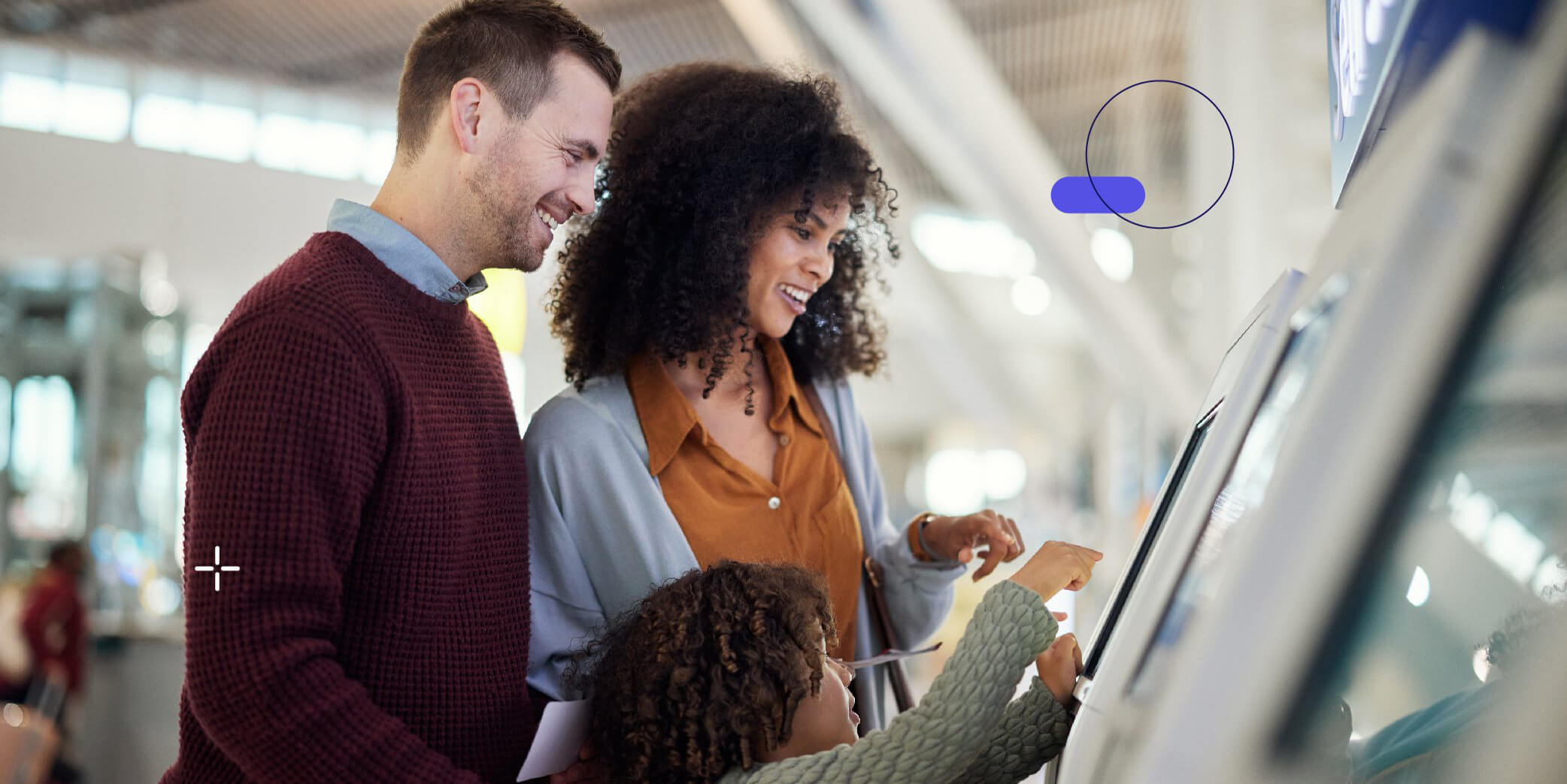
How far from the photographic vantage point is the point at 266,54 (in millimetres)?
9680

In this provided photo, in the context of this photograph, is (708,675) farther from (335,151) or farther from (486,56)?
(335,151)

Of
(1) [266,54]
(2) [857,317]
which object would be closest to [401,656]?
(2) [857,317]

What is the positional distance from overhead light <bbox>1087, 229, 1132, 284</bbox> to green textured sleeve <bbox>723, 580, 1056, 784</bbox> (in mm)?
5107

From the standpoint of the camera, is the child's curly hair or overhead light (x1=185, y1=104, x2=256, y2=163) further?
overhead light (x1=185, y1=104, x2=256, y2=163)

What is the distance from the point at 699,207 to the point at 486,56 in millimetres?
448

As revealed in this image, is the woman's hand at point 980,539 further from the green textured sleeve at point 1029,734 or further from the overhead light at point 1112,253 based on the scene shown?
the overhead light at point 1112,253

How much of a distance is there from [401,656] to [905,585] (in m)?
0.76

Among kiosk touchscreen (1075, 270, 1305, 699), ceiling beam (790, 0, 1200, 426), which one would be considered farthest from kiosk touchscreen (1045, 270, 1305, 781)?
ceiling beam (790, 0, 1200, 426)

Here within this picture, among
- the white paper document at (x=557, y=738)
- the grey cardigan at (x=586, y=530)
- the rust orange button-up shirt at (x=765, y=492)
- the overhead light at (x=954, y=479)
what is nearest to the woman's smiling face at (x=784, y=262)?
the rust orange button-up shirt at (x=765, y=492)

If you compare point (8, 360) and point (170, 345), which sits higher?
point (170, 345)

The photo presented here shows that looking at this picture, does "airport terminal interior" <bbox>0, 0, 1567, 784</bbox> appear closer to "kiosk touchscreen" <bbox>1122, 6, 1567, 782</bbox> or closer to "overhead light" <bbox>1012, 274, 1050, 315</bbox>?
"kiosk touchscreen" <bbox>1122, 6, 1567, 782</bbox>

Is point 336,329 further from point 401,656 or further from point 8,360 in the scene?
point 8,360

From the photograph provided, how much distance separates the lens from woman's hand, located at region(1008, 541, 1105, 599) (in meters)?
1.31

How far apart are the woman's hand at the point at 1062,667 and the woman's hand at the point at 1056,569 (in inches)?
3.0
